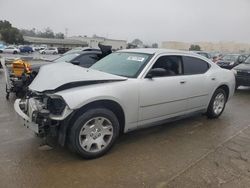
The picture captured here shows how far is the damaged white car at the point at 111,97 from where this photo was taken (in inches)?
146

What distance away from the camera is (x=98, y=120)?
3936mm

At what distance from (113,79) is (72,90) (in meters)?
0.71

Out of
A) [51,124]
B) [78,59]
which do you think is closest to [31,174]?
[51,124]

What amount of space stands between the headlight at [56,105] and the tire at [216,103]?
142 inches

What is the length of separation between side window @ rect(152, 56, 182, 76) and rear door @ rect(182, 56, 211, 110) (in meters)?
0.17

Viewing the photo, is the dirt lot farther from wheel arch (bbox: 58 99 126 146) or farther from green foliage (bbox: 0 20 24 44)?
green foliage (bbox: 0 20 24 44)

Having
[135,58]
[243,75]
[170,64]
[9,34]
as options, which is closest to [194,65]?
[170,64]

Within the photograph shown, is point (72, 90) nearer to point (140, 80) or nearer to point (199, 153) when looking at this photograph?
point (140, 80)

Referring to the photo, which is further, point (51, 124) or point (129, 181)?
point (51, 124)

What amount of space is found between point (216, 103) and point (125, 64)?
2634 millimetres

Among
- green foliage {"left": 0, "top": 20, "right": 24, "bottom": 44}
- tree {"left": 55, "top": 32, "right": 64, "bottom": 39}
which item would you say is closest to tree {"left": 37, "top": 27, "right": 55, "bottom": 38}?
tree {"left": 55, "top": 32, "right": 64, "bottom": 39}

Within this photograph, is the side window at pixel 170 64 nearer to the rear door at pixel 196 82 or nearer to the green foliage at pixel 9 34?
the rear door at pixel 196 82

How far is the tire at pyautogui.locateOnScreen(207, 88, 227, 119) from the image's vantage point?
6086 mm

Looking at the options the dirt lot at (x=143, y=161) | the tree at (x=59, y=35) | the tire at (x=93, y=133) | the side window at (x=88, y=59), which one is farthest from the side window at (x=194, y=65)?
the tree at (x=59, y=35)
